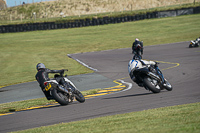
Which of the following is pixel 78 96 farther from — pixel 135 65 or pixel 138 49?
pixel 138 49

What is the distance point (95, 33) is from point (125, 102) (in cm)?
3966

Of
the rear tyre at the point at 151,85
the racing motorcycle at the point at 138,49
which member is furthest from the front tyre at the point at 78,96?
the racing motorcycle at the point at 138,49

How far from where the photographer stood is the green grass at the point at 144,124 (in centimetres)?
610

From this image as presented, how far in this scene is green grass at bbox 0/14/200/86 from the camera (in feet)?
104

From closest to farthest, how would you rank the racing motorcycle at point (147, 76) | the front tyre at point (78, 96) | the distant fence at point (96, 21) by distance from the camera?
1. the front tyre at point (78, 96)
2. the racing motorcycle at point (147, 76)
3. the distant fence at point (96, 21)

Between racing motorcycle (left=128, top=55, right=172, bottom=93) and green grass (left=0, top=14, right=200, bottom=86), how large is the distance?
46.8 ft

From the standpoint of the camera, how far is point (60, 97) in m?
11.0

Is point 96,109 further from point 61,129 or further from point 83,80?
point 83,80

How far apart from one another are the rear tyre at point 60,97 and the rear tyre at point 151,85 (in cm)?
273

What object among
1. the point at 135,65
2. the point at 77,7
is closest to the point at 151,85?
the point at 135,65

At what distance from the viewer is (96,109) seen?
989 centimetres

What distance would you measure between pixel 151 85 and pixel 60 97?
3.10 m

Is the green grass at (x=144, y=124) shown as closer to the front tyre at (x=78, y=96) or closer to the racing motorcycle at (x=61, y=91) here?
the racing motorcycle at (x=61, y=91)

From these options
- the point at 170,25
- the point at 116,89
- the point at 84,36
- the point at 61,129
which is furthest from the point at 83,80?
the point at 170,25
